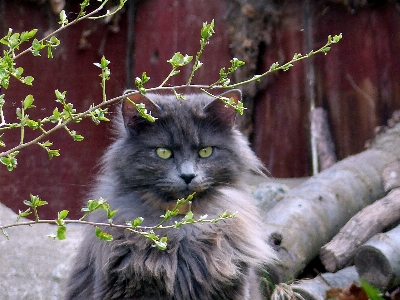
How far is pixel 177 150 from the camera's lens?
296cm

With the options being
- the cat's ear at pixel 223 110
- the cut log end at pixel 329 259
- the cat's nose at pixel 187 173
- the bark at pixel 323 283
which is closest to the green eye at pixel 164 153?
the cat's nose at pixel 187 173

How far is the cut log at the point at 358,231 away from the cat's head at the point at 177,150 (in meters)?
1.29

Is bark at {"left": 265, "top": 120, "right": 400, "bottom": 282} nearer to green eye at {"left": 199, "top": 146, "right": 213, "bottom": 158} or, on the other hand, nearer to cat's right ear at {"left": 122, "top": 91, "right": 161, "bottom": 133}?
green eye at {"left": 199, "top": 146, "right": 213, "bottom": 158}

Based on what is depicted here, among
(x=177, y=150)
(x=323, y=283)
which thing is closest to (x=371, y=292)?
(x=323, y=283)

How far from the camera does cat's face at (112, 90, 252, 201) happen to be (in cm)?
291

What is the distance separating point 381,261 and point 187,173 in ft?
Result: 5.14

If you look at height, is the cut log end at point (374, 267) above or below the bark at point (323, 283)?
above

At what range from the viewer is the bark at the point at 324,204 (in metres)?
4.11

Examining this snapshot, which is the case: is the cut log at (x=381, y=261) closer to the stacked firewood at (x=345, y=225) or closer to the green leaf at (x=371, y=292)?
the stacked firewood at (x=345, y=225)

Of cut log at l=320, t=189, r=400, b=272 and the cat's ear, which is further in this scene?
cut log at l=320, t=189, r=400, b=272

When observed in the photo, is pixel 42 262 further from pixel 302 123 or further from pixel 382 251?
pixel 302 123

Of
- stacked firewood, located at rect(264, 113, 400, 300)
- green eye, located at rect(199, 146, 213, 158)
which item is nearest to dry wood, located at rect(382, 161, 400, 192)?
stacked firewood, located at rect(264, 113, 400, 300)

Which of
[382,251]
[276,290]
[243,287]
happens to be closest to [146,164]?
[243,287]

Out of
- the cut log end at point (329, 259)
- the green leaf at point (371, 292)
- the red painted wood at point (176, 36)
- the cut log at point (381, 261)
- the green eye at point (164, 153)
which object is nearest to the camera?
the green eye at point (164, 153)
